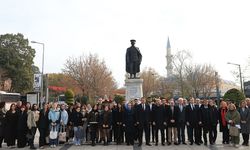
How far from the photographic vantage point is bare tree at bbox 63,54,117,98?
47781mm

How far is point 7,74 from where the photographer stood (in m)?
56.2

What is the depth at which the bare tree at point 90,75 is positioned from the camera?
157 feet

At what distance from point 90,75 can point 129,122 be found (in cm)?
3472

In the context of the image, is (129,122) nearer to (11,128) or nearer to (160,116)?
(160,116)

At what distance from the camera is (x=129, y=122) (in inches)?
536

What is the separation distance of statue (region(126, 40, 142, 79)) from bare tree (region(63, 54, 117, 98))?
2967cm

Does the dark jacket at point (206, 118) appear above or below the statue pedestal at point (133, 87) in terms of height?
below

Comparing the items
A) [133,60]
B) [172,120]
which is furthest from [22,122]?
[133,60]

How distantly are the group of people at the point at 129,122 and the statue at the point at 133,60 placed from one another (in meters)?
4.50

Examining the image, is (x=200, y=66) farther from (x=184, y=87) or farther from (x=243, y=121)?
(x=243, y=121)

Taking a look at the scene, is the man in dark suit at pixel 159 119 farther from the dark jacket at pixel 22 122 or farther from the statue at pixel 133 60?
the dark jacket at pixel 22 122

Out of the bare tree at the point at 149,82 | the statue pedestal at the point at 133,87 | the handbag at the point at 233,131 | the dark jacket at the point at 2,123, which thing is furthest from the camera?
the bare tree at the point at 149,82

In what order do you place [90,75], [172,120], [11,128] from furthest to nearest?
[90,75] → [11,128] → [172,120]

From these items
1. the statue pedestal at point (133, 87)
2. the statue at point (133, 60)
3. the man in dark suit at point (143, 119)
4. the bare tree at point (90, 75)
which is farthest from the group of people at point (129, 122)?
the bare tree at point (90, 75)
